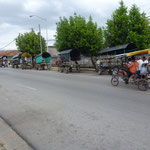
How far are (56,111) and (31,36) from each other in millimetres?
35800

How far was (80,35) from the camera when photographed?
2255 cm

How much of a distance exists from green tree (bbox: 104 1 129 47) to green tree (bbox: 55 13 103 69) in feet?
7.77

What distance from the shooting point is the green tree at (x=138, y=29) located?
18734 millimetres

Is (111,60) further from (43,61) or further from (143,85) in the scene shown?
(43,61)

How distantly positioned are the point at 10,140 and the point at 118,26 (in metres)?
18.8

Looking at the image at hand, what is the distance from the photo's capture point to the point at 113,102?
21.5 ft

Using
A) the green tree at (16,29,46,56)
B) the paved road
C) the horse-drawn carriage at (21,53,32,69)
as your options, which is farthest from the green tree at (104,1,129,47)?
the green tree at (16,29,46,56)

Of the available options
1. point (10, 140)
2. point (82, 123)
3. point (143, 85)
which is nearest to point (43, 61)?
point (143, 85)

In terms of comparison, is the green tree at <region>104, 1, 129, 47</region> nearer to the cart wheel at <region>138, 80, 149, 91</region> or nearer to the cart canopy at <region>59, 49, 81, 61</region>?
the cart canopy at <region>59, 49, 81, 61</region>

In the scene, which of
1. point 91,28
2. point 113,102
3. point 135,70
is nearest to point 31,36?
point 91,28

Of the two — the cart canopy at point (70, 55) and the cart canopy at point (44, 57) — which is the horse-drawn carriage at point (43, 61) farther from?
the cart canopy at point (70, 55)

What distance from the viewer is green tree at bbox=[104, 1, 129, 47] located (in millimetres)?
19430

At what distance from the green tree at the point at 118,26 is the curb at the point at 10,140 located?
17800 millimetres

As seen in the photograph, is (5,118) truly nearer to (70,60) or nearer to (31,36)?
(70,60)
